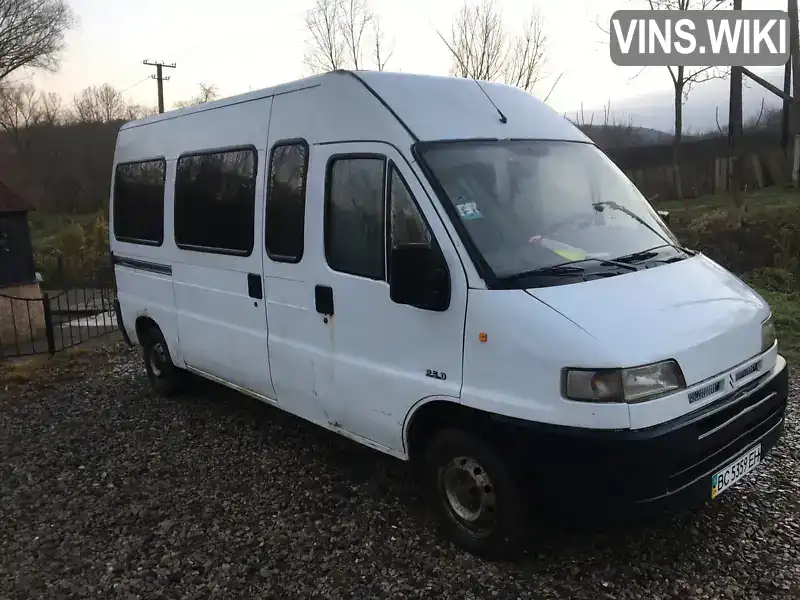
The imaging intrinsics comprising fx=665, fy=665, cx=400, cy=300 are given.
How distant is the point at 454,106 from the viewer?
398cm

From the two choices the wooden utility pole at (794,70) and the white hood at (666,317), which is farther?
the wooden utility pole at (794,70)

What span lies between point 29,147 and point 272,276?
39377 millimetres

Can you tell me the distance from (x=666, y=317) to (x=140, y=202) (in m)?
5.10

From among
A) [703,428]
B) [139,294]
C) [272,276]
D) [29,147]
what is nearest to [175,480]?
[272,276]

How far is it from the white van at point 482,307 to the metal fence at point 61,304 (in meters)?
6.94

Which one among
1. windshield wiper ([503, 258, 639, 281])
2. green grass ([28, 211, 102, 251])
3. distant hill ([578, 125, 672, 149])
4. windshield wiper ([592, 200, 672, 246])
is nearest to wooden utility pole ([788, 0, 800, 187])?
distant hill ([578, 125, 672, 149])

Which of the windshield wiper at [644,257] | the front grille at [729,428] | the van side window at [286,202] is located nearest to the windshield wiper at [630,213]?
the windshield wiper at [644,257]

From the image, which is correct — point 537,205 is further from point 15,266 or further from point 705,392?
point 15,266

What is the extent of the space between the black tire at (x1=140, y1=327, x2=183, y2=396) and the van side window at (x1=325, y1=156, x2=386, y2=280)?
118 inches

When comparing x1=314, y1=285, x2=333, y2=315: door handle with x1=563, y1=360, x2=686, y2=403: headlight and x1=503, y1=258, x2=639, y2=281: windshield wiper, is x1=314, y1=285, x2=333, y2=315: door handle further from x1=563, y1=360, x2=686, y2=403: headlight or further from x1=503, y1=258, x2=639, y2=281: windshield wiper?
x1=563, y1=360, x2=686, y2=403: headlight

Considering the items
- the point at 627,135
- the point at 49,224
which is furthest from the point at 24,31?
the point at 627,135

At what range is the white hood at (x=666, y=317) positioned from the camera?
3000 mm

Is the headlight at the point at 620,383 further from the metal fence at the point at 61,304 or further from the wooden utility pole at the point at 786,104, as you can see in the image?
the wooden utility pole at the point at 786,104

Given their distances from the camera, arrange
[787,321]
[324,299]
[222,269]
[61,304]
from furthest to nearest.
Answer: [61,304], [787,321], [222,269], [324,299]
